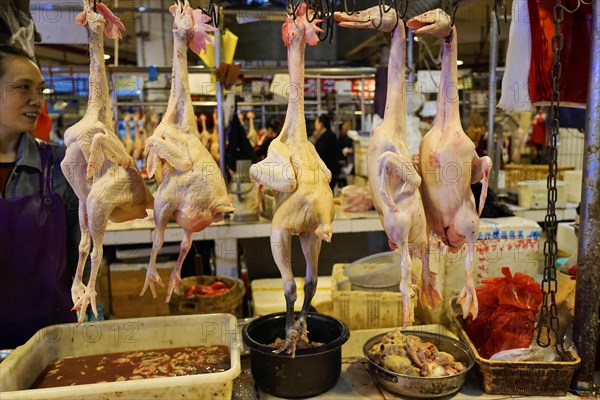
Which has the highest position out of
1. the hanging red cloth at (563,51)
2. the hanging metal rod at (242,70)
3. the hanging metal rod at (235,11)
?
the hanging metal rod at (235,11)

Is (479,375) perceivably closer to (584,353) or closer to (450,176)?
(584,353)

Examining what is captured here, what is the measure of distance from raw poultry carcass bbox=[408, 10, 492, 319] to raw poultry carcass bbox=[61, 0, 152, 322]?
117cm

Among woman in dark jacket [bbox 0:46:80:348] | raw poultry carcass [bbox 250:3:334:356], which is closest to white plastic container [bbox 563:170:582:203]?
raw poultry carcass [bbox 250:3:334:356]

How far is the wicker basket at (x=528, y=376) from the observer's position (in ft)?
6.49

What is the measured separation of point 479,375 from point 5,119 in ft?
8.50

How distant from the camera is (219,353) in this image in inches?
82.7

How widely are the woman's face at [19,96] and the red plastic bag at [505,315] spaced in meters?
2.49

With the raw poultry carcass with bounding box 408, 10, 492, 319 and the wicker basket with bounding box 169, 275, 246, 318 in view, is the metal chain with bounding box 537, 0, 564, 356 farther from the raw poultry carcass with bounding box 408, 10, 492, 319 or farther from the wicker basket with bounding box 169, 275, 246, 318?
the wicker basket with bounding box 169, 275, 246, 318

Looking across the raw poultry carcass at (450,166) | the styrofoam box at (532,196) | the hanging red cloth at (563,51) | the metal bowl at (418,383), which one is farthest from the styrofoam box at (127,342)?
the styrofoam box at (532,196)

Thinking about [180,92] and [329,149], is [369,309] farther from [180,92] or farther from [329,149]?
[329,149]

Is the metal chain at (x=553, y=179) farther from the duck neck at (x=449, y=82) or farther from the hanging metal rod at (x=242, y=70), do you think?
the hanging metal rod at (x=242, y=70)

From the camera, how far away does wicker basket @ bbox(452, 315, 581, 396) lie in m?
1.98

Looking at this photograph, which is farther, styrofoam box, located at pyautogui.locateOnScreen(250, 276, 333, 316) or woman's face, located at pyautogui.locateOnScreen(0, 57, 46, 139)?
styrofoam box, located at pyautogui.locateOnScreen(250, 276, 333, 316)

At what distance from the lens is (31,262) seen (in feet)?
8.02
